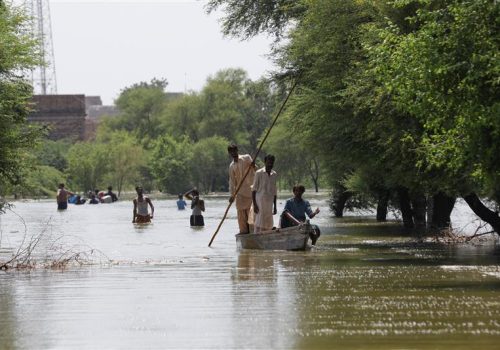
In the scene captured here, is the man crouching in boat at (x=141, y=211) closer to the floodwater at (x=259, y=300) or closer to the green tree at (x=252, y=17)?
the green tree at (x=252, y=17)

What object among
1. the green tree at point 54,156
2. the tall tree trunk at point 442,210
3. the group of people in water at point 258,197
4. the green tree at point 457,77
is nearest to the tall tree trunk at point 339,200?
the tall tree trunk at point 442,210

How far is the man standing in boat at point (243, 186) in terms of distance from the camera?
2539 cm

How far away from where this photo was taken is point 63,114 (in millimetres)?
163125

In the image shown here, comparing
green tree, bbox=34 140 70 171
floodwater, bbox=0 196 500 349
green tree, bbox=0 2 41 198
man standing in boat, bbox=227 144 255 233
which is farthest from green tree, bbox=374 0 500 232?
green tree, bbox=34 140 70 171

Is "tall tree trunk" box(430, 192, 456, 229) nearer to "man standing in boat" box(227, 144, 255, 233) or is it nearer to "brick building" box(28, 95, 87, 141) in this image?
"man standing in boat" box(227, 144, 255, 233)

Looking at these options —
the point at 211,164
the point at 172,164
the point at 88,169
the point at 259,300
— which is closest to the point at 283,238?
the point at 259,300

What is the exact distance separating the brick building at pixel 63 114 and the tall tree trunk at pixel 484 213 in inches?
5019

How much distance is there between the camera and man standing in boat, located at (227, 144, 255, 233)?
2539 centimetres

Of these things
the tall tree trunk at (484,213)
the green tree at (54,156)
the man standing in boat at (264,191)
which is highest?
the green tree at (54,156)

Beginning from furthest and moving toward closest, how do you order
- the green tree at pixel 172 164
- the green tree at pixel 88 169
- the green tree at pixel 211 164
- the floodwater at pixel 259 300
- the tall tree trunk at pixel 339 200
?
the green tree at pixel 88 169, the green tree at pixel 172 164, the green tree at pixel 211 164, the tall tree trunk at pixel 339 200, the floodwater at pixel 259 300

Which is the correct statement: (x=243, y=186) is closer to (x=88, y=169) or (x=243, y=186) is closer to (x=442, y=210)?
(x=442, y=210)

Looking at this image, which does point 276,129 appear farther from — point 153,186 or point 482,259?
point 482,259

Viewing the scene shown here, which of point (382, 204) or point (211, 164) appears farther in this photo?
point (211, 164)

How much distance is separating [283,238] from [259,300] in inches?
356
